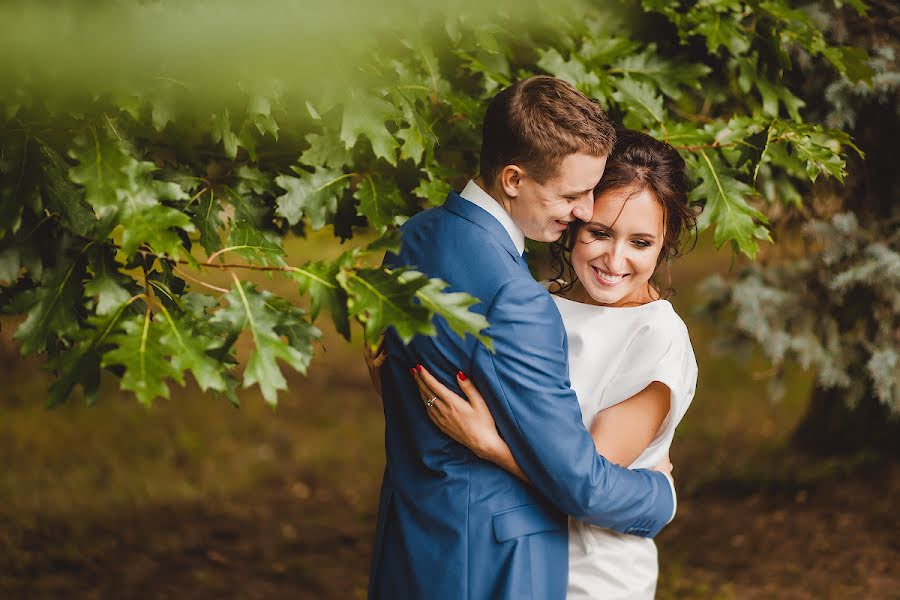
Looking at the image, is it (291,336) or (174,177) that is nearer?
(291,336)

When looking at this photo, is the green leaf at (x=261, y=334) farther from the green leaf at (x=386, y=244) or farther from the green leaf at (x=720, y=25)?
the green leaf at (x=720, y=25)

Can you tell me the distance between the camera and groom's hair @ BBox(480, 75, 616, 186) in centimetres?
214

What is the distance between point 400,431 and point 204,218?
884mm

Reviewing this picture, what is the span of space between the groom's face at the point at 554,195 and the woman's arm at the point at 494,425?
1.51ft

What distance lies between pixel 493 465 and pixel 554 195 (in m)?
0.74

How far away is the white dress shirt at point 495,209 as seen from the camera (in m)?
2.23

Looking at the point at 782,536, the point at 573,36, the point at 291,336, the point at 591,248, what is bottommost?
the point at 782,536

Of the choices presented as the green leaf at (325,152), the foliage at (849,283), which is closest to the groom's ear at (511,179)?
the green leaf at (325,152)

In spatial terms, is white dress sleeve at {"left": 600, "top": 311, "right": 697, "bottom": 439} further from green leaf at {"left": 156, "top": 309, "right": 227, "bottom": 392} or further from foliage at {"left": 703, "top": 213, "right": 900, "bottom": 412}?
foliage at {"left": 703, "top": 213, "right": 900, "bottom": 412}

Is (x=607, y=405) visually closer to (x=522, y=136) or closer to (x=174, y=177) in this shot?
(x=522, y=136)

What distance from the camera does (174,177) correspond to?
2.55 meters

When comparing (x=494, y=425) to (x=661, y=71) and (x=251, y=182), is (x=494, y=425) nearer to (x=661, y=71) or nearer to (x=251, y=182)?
(x=251, y=182)

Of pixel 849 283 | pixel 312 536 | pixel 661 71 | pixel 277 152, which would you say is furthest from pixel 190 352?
pixel 312 536

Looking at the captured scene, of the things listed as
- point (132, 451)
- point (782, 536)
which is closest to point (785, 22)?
point (782, 536)
